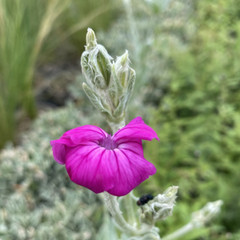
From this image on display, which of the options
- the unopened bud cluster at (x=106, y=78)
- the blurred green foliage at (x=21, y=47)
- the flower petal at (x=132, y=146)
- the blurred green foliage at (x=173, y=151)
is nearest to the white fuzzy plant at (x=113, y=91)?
the unopened bud cluster at (x=106, y=78)

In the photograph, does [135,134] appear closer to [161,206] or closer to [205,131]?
[161,206]

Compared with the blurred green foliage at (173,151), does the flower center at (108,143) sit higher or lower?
lower

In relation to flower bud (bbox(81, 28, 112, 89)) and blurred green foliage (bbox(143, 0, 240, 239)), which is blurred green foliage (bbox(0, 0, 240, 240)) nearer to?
blurred green foliage (bbox(143, 0, 240, 239))

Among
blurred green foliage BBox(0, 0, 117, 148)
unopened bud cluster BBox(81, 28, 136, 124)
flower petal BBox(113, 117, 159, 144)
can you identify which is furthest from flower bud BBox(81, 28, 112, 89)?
blurred green foliage BBox(0, 0, 117, 148)

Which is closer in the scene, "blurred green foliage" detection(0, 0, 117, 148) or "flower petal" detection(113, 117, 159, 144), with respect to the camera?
"flower petal" detection(113, 117, 159, 144)

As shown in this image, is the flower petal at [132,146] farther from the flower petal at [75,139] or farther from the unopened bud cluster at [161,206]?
the unopened bud cluster at [161,206]

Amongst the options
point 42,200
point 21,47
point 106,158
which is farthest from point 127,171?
point 21,47

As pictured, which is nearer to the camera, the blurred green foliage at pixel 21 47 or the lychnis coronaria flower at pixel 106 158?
the lychnis coronaria flower at pixel 106 158
